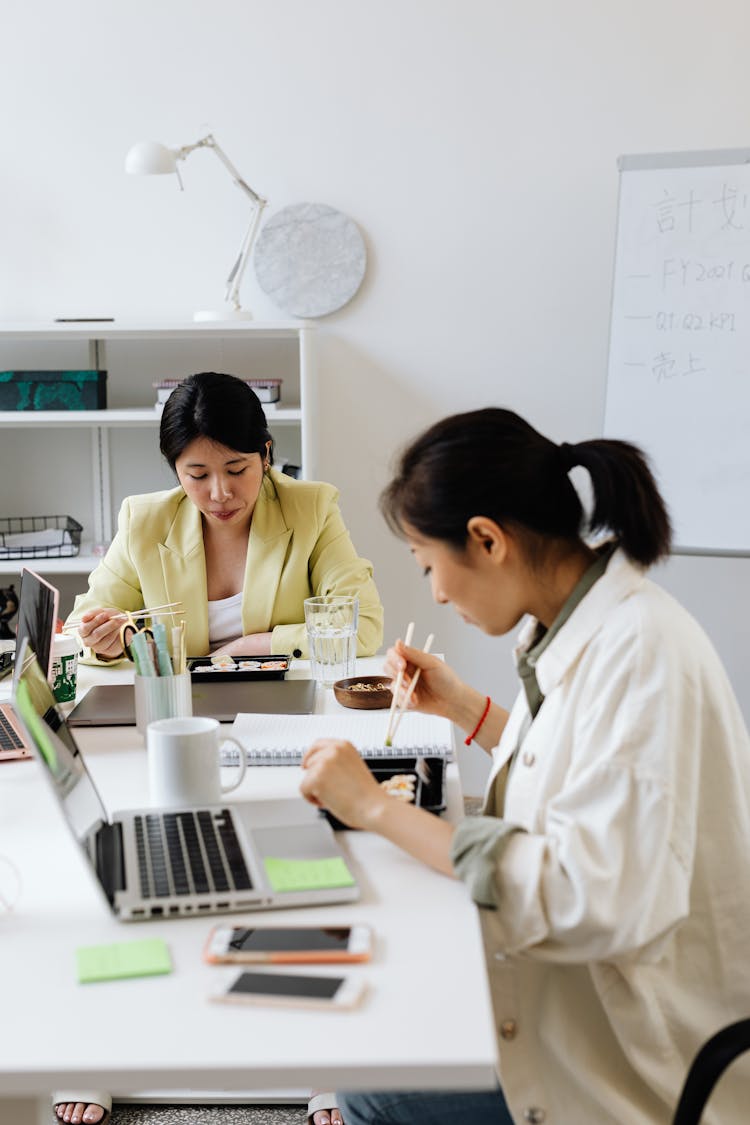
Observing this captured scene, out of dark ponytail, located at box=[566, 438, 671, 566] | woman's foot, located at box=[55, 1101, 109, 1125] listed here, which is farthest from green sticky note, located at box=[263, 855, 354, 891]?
woman's foot, located at box=[55, 1101, 109, 1125]

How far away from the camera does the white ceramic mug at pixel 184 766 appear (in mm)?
1272

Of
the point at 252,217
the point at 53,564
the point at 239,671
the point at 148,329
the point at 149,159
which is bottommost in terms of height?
the point at 53,564

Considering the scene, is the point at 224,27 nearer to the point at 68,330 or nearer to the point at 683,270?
the point at 68,330

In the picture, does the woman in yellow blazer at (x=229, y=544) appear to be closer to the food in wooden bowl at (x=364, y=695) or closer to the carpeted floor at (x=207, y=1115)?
the food in wooden bowl at (x=364, y=695)

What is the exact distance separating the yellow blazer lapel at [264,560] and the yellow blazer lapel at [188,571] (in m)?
0.09

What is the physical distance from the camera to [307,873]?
1115mm

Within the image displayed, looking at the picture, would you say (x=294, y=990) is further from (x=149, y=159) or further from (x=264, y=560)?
(x=149, y=159)

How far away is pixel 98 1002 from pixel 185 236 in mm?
2806

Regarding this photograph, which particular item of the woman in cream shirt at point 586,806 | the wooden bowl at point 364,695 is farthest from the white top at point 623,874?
the wooden bowl at point 364,695

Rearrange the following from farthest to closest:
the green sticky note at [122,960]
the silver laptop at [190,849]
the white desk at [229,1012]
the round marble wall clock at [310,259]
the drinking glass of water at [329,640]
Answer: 1. the round marble wall clock at [310,259]
2. the drinking glass of water at [329,640]
3. the silver laptop at [190,849]
4. the green sticky note at [122,960]
5. the white desk at [229,1012]

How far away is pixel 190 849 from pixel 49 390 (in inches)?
89.2

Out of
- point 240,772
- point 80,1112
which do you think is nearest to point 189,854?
point 240,772

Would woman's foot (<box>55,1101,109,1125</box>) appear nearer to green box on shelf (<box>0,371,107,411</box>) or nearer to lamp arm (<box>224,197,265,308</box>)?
green box on shelf (<box>0,371,107,411</box>)

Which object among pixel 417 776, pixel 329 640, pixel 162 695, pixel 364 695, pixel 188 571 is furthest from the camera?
pixel 188 571
